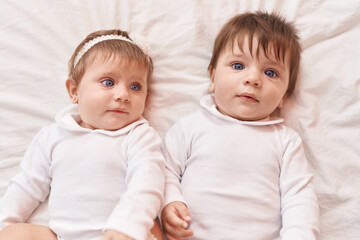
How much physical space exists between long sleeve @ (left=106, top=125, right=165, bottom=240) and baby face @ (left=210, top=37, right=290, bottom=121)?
265 millimetres

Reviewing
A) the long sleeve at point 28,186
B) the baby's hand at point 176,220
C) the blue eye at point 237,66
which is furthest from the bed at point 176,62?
the baby's hand at point 176,220

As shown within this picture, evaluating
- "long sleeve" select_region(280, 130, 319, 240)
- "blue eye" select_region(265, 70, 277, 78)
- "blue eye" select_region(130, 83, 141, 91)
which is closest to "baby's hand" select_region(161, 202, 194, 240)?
"long sleeve" select_region(280, 130, 319, 240)

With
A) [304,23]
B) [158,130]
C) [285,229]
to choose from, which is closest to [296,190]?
[285,229]

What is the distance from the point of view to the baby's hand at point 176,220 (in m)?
1.11

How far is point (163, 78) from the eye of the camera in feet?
4.58

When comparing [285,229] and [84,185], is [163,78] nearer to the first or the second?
[84,185]

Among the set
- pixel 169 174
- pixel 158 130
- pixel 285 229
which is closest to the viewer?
pixel 285 229

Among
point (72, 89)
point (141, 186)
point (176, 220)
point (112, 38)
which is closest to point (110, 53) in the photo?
point (112, 38)

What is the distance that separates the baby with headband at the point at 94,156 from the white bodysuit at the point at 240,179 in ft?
0.33

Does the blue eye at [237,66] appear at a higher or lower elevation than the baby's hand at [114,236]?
higher

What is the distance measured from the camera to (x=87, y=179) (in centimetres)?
118

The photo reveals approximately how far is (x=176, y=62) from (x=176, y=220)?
0.57 metres

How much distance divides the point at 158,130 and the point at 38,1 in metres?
0.64

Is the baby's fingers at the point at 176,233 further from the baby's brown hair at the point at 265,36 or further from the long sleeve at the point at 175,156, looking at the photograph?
the baby's brown hair at the point at 265,36
